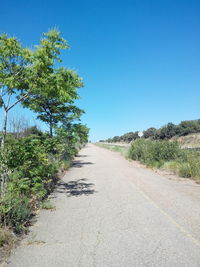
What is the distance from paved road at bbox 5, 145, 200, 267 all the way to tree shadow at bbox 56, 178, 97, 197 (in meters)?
0.38

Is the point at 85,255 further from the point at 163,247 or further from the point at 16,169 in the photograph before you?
the point at 16,169

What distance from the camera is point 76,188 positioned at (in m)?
9.16

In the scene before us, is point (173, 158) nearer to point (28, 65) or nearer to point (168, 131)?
point (28, 65)

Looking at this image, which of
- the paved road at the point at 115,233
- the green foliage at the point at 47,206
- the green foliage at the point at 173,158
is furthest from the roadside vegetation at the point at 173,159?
the green foliage at the point at 47,206

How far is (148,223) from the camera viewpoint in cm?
498

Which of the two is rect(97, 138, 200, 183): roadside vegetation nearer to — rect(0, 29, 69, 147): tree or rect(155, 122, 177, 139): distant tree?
rect(0, 29, 69, 147): tree

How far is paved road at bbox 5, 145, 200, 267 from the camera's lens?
3389 millimetres

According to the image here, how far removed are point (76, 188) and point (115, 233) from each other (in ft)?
16.4

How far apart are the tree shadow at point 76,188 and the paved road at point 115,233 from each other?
1.25 ft

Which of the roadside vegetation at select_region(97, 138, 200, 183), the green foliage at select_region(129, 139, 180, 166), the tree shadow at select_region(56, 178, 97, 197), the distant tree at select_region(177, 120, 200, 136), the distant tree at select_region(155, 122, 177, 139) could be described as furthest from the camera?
the distant tree at select_region(155, 122, 177, 139)

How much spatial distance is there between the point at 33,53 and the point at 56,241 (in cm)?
522

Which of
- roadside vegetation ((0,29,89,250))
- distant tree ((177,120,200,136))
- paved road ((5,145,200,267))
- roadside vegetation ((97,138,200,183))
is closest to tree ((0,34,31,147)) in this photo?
roadside vegetation ((0,29,89,250))

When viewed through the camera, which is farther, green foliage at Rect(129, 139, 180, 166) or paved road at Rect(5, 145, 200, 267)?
green foliage at Rect(129, 139, 180, 166)

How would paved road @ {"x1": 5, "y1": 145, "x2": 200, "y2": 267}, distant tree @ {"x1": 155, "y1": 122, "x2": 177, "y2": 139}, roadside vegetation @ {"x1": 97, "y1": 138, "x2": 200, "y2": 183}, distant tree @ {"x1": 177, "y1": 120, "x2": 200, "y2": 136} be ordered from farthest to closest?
distant tree @ {"x1": 155, "y1": 122, "x2": 177, "y2": 139}
distant tree @ {"x1": 177, "y1": 120, "x2": 200, "y2": 136}
roadside vegetation @ {"x1": 97, "y1": 138, "x2": 200, "y2": 183}
paved road @ {"x1": 5, "y1": 145, "x2": 200, "y2": 267}
